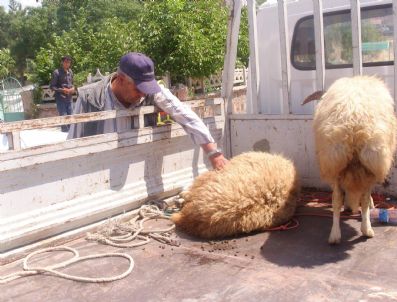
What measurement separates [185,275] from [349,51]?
11.9 ft

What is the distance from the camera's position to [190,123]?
4824 millimetres

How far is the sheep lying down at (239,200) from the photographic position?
4219 mm

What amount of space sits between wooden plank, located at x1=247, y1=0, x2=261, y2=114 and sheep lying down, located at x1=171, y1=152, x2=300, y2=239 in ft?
3.86

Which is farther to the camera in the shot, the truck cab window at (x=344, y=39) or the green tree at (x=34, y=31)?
the green tree at (x=34, y=31)

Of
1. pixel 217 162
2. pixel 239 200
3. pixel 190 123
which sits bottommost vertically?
pixel 239 200

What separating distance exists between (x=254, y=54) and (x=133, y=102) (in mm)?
1587

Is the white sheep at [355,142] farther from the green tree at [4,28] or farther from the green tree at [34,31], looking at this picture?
the green tree at [4,28]

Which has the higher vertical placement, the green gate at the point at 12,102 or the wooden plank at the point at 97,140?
the green gate at the point at 12,102

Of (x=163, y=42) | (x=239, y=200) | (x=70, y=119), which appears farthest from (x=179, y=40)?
(x=239, y=200)

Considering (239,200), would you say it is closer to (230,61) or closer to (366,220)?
(366,220)

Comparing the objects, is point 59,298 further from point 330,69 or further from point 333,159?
point 330,69

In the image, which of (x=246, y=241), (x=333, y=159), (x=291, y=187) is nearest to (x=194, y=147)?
(x=291, y=187)

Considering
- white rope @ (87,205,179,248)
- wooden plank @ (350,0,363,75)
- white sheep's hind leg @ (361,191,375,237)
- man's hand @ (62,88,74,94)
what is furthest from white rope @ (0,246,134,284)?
man's hand @ (62,88,74,94)

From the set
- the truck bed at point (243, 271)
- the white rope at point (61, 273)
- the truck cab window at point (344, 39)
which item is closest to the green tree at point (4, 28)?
the truck cab window at point (344, 39)
